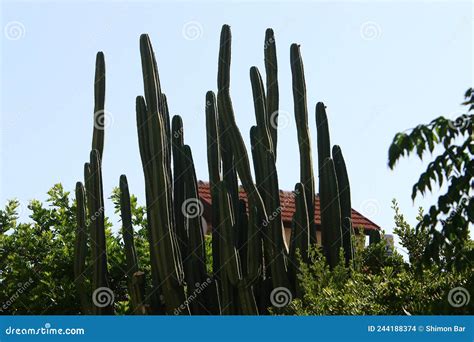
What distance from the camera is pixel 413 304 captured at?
686 cm

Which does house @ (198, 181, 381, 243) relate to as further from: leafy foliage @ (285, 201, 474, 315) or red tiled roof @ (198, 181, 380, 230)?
leafy foliage @ (285, 201, 474, 315)

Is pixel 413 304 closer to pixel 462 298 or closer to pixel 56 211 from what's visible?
pixel 462 298

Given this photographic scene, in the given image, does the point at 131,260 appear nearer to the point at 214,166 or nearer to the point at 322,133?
the point at 214,166

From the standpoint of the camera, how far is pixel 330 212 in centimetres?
877

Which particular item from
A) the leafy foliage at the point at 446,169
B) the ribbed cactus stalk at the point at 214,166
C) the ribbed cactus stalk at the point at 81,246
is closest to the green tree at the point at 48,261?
the ribbed cactus stalk at the point at 81,246

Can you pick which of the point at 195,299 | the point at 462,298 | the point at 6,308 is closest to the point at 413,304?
the point at 462,298

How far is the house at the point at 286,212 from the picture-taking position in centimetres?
1460

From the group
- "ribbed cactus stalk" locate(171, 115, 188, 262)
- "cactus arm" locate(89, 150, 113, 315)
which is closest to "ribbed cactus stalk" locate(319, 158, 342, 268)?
"ribbed cactus stalk" locate(171, 115, 188, 262)

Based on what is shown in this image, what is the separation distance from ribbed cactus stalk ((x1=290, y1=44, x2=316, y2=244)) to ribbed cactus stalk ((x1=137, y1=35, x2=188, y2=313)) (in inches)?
59.2

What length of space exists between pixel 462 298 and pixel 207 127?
12.5ft

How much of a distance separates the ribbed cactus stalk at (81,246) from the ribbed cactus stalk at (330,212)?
2707 mm

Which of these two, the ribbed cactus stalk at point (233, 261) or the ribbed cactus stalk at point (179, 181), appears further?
the ribbed cactus stalk at point (179, 181)

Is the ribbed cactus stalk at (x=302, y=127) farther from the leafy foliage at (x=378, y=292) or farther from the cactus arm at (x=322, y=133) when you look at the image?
the leafy foliage at (x=378, y=292)

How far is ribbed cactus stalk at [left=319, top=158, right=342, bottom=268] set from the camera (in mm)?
8719
